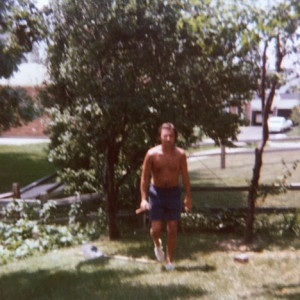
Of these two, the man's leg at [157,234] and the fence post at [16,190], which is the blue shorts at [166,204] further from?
the fence post at [16,190]

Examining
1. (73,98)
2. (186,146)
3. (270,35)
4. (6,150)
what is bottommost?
(6,150)

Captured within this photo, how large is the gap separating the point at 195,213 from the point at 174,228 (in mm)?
3076

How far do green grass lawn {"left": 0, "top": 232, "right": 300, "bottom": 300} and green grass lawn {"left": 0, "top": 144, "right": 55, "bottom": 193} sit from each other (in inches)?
400

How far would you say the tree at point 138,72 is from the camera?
8.16 m

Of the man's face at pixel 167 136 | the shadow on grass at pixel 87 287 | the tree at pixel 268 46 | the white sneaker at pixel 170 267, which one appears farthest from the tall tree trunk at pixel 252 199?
the shadow on grass at pixel 87 287

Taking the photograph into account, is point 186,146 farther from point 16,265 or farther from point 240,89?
point 16,265

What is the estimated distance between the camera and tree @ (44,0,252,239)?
8.16 m

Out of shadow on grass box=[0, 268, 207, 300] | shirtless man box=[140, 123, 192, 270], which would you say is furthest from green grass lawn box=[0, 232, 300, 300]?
shirtless man box=[140, 123, 192, 270]

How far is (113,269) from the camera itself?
6.96m

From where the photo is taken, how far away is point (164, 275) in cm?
646

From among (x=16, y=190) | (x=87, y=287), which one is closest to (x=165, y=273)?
(x=87, y=287)

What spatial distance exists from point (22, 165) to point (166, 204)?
739 inches

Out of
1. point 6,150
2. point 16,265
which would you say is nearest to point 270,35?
point 16,265

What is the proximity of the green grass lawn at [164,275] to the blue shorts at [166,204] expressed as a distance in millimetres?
688
